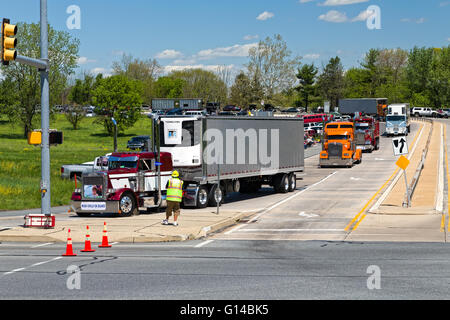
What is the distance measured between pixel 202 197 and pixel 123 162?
451cm

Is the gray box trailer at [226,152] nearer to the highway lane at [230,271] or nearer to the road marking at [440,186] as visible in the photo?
the road marking at [440,186]

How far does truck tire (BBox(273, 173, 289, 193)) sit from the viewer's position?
125 feet

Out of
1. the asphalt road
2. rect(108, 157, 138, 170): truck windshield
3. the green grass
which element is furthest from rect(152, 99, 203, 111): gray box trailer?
the asphalt road

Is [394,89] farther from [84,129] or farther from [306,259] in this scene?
[306,259]

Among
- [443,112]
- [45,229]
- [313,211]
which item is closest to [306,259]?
[45,229]

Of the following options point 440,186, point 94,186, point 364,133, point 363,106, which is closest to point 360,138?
point 364,133

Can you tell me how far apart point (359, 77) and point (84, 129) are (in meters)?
81.9

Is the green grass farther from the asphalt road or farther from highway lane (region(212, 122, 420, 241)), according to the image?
the asphalt road

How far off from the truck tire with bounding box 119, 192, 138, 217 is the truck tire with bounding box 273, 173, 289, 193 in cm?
1240

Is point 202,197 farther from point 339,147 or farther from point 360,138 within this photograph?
point 360,138

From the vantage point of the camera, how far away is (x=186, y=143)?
99.8ft

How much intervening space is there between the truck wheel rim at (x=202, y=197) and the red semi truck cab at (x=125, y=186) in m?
1.88

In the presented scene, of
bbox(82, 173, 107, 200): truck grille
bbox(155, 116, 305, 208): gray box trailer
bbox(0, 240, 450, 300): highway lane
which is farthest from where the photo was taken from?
bbox(155, 116, 305, 208): gray box trailer

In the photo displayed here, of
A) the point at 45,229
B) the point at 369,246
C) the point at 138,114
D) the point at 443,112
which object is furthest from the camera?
the point at 443,112
